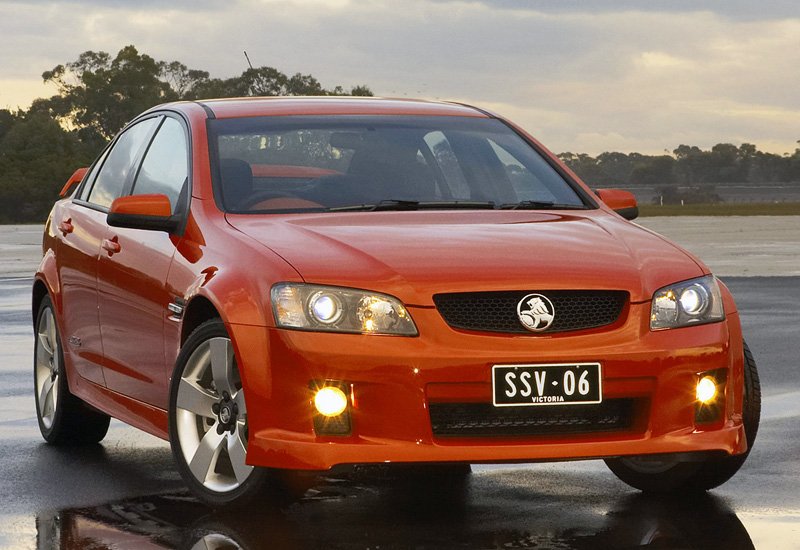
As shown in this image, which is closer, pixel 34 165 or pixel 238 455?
pixel 238 455

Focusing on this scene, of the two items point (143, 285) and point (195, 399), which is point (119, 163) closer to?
point (143, 285)

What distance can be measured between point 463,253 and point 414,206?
95cm

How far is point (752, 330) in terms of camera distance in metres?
13.9

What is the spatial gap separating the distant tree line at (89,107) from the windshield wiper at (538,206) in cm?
8811

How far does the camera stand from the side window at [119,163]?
26.6 feet

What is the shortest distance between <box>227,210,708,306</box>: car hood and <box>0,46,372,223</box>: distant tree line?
291 ft

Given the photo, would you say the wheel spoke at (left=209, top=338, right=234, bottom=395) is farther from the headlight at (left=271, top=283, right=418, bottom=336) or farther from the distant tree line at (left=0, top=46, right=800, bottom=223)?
the distant tree line at (left=0, top=46, right=800, bottom=223)

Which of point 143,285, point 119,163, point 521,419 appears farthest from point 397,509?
point 119,163

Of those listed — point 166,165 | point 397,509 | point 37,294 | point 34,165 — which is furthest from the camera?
point 34,165

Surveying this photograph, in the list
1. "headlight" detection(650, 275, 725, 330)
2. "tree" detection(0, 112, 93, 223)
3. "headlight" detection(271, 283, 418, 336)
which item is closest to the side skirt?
"headlight" detection(271, 283, 418, 336)

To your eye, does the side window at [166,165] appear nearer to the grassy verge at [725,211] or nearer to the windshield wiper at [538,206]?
the windshield wiper at [538,206]

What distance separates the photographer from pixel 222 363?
6.08m

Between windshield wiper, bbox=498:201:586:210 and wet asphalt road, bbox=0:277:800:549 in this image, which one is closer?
wet asphalt road, bbox=0:277:800:549

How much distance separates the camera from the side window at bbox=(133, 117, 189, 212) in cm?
721
